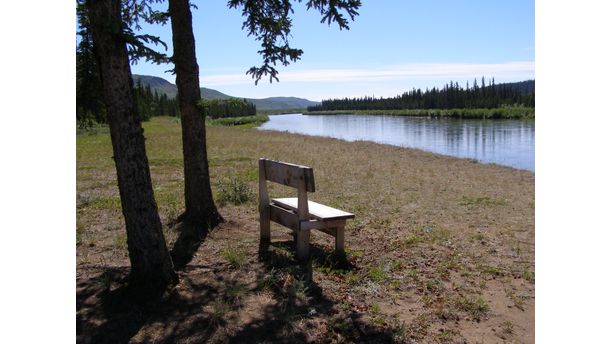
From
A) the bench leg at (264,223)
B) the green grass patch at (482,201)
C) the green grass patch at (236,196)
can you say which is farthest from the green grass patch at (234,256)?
the green grass patch at (482,201)

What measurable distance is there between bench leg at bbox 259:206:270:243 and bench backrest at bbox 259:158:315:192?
44cm

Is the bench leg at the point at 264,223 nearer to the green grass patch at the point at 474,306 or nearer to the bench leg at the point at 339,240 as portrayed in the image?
the bench leg at the point at 339,240

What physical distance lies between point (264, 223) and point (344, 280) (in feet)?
5.22

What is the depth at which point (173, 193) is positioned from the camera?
10.5m

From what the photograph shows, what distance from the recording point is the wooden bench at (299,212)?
534 centimetres

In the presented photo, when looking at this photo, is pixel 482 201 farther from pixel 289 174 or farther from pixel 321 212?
pixel 289 174

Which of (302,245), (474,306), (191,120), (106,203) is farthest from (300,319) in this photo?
(106,203)

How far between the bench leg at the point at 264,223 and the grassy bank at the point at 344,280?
0.12 meters

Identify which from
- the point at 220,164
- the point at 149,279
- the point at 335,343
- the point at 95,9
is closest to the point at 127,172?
the point at 149,279

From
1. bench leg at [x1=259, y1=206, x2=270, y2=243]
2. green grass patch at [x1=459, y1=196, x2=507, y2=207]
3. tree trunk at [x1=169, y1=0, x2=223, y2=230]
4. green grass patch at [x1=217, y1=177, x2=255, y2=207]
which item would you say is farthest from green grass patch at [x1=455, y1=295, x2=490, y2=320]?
green grass patch at [x1=459, y1=196, x2=507, y2=207]

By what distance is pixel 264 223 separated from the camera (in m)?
6.27

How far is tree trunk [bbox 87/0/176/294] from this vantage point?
12.9 ft

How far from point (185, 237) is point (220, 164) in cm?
1098

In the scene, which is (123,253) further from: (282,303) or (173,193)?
→ (173,193)
